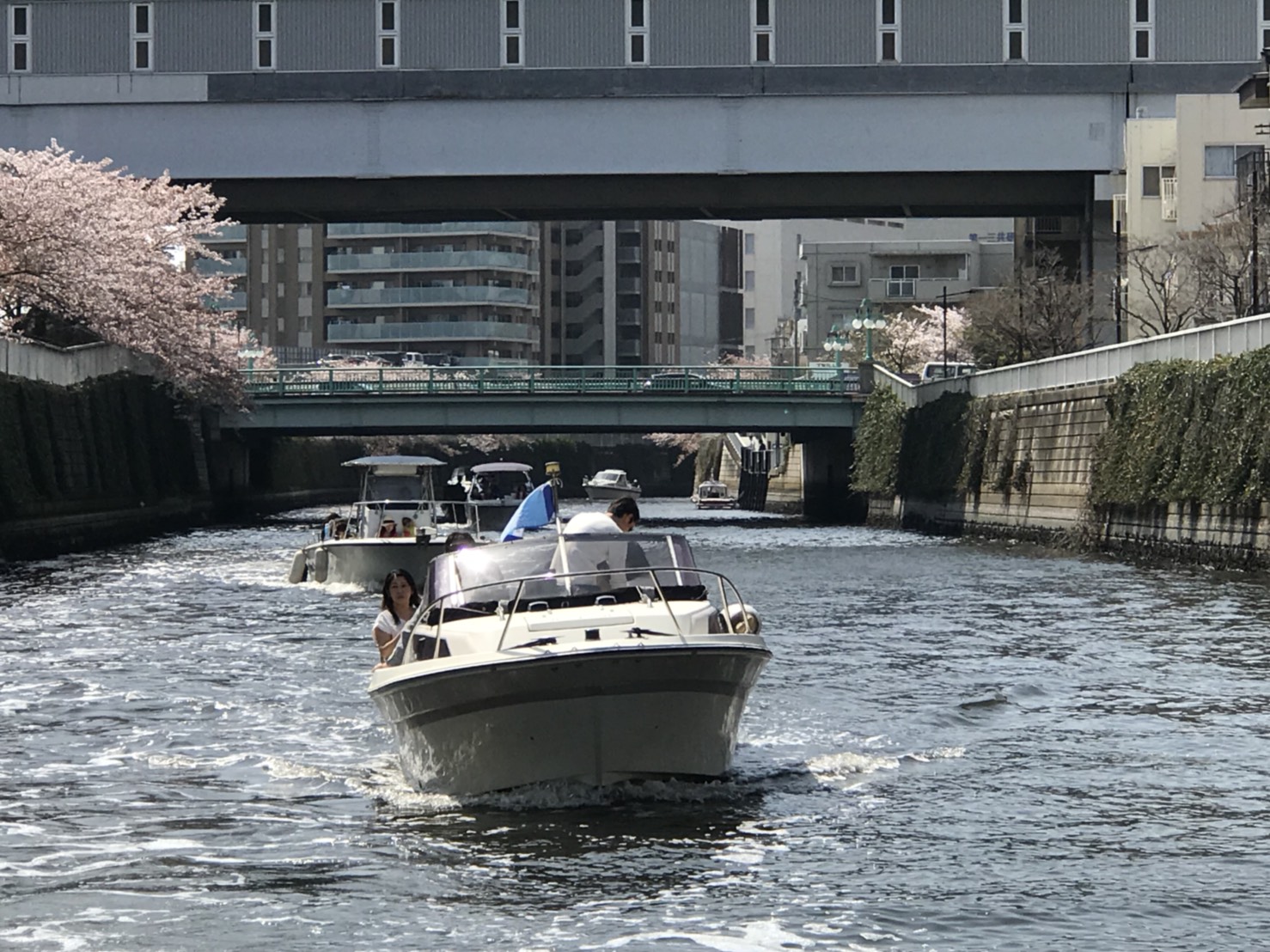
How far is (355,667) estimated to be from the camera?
25.7m

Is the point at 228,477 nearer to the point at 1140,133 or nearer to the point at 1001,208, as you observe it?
the point at 1001,208

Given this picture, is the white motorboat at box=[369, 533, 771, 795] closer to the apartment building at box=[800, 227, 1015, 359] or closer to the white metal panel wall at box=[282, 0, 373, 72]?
the white metal panel wall at box=[282, 0, 373, 72]

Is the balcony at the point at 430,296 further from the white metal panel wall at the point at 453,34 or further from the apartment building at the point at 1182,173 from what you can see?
the white metal panel wall at the point at 453,34

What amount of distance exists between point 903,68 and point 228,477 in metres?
37.4

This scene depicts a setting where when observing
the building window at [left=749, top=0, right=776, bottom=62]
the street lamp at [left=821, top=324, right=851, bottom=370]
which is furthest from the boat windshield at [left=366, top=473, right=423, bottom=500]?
the street lamp at [left=821, top=324, right=851, bottom=370]

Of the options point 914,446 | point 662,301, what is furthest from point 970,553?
point 662,301

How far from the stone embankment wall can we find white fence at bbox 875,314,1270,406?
1.37 feet

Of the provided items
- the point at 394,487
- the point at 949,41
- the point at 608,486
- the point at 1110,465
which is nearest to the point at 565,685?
the point at 394,487

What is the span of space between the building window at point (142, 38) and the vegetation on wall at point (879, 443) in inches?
1096

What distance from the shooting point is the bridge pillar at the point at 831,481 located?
87438mm

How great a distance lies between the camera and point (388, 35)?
63219 mm

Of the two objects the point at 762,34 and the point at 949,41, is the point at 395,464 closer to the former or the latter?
the point at 762,34

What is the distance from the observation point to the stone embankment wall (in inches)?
1654

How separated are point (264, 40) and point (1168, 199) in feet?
88.8
